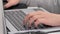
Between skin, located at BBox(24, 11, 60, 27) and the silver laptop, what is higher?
skin, located at BBox(24, 11, 60, 27)

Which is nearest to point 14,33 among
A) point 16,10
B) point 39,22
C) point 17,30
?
point 17,30

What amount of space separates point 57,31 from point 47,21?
7 cm

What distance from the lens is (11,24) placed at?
2.06ft

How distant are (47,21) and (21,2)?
364 mm

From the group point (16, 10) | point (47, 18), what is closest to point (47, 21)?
point (47, 18)

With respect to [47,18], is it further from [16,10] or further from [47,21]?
[16,10]

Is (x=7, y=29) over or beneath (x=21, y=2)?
beneath

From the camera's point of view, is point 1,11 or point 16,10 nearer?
point 1,11

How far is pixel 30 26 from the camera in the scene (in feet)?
2.00

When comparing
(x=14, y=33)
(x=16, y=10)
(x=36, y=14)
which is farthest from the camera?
(x=16, y=10)

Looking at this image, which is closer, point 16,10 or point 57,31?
point 57,31

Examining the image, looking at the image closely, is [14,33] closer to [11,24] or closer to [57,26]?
[11,24]

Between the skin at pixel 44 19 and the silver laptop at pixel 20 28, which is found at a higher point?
the skin at pixel 44 19

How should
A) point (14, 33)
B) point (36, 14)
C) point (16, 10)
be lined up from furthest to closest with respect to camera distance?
point (16, 10)
point (36, 14)
point (14, 33)
